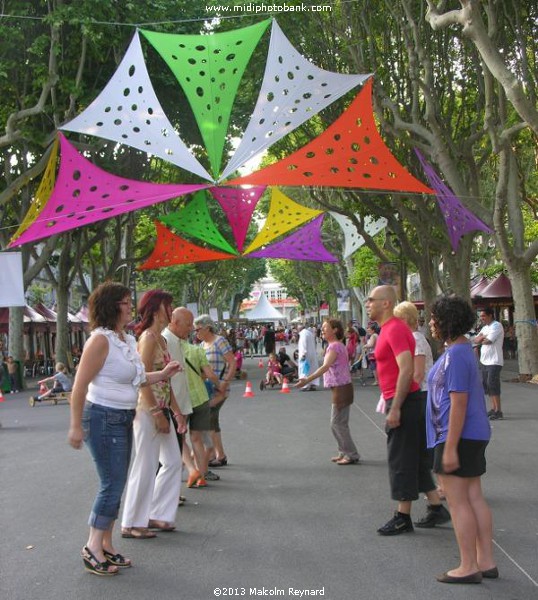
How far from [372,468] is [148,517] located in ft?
10.6

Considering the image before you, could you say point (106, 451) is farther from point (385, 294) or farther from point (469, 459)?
point (385, 294)

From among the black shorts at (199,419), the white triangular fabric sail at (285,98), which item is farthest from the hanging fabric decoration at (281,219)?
the black shorts at (199,419)

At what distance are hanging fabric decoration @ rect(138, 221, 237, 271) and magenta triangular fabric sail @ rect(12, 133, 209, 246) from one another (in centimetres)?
1018

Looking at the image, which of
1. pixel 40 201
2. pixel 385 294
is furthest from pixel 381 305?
pixel 40 201

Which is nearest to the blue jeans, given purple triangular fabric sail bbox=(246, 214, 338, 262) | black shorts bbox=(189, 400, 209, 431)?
black shorts bbox=(189, 400, 209, 431)

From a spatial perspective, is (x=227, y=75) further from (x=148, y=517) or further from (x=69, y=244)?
(x=69, y=244)

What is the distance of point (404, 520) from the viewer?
590 centimetres

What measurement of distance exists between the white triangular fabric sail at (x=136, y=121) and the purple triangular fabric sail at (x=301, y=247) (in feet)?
35.9

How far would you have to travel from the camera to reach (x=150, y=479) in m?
5.94

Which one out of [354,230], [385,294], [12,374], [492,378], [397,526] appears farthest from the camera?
[354,230]

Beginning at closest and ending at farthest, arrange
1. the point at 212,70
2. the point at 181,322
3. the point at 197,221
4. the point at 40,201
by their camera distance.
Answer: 1. the point at 181,322
2. the point at 212,70
3. the point at 40,201
4. the point at 197,221

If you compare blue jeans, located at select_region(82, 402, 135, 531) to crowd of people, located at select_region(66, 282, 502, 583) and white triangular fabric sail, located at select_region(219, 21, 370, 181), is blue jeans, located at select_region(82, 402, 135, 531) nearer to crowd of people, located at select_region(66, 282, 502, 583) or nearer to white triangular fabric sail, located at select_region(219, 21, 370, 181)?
crowd of people, located at select_region(66, 282, 502, 583)

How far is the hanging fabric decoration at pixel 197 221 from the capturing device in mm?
22125

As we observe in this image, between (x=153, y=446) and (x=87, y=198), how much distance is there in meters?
7.88
